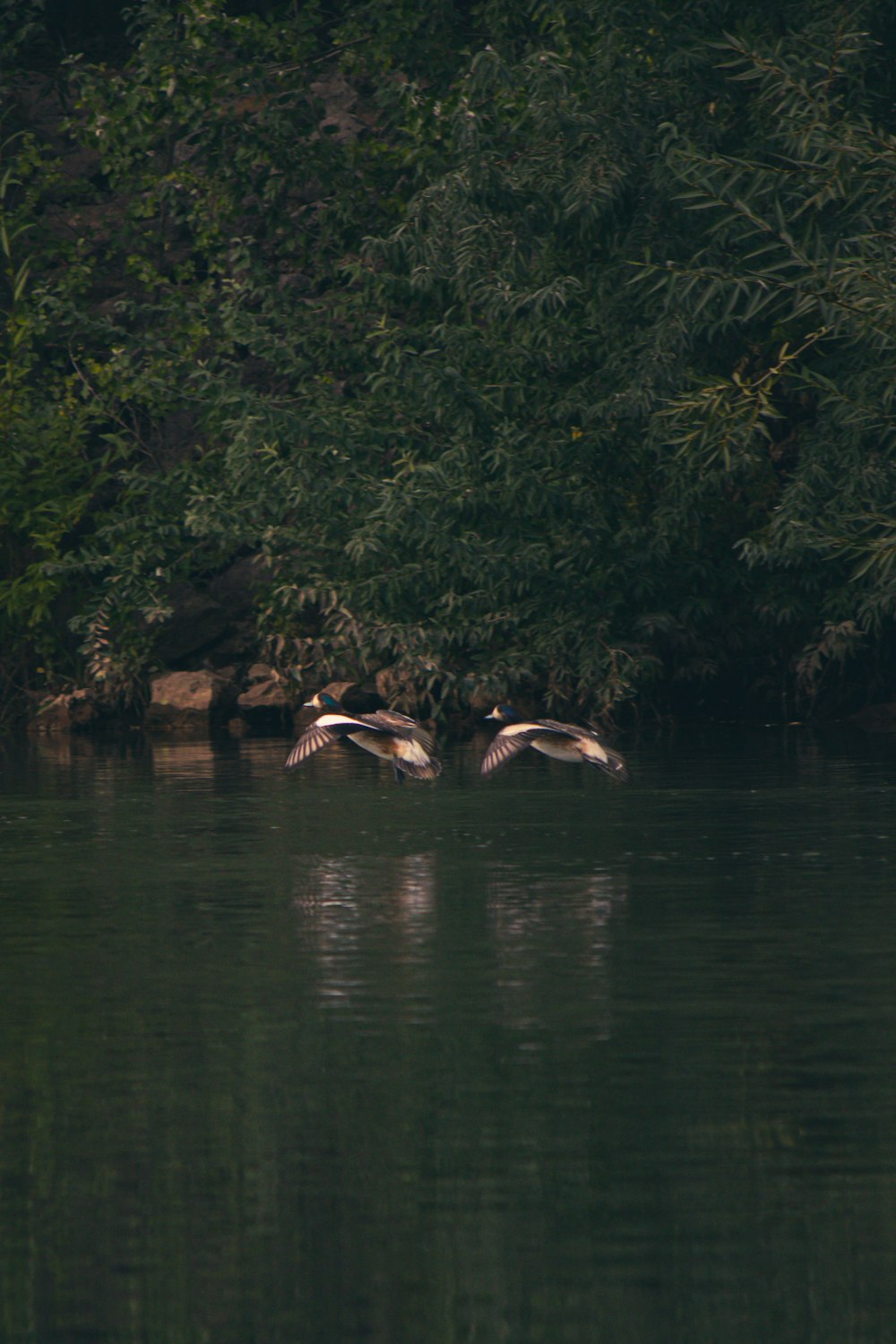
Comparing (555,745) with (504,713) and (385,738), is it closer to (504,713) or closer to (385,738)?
(504,713)

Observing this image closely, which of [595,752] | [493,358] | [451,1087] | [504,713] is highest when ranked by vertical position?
[493,358]

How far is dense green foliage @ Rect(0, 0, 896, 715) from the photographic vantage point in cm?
2430

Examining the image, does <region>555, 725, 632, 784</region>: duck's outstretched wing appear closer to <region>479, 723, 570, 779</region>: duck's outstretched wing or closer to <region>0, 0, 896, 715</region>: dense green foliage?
→ <region>479, 723, 570, 779</region>: duck's outstretched wing

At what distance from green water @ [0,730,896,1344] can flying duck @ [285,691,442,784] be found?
2.58 metres

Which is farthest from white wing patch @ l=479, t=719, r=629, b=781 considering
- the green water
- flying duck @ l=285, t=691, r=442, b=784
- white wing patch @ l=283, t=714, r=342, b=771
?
the green water

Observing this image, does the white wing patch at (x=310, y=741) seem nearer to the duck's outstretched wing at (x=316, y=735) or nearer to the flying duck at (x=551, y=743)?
the duck's outstretched wing at (x=316, y=735)

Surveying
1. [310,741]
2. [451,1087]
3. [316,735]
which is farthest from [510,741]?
[451,1087]

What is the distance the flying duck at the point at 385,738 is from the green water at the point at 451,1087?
8.46 ft

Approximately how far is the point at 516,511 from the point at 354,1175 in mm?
18868

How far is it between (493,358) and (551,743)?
288 inches

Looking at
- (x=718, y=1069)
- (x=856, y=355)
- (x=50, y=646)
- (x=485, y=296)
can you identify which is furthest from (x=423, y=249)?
(x=718, y=1069)

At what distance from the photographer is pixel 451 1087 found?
9.27m

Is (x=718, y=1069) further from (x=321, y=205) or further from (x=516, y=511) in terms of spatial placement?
(x=321, y=205)

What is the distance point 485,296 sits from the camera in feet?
84.8
